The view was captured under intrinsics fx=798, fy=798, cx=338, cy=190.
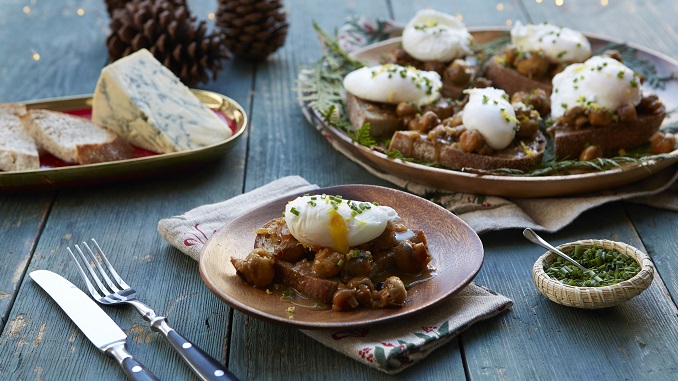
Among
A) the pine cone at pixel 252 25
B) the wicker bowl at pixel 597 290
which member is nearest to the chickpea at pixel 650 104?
the wicker bowl at pixel 597 290

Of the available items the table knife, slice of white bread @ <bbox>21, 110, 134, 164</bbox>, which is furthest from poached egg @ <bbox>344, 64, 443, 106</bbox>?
the table knife

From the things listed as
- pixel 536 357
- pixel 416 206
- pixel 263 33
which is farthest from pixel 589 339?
pixel 263 33

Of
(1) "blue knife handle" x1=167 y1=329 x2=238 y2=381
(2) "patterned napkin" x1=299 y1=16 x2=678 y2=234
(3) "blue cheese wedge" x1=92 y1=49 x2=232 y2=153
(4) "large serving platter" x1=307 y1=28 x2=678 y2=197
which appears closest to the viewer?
(1) "blue knife handle" x1=167 y1=329 x2=238 y2=381

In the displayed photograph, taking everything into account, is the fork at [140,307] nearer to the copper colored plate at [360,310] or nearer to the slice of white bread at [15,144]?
the copper colored plate at [360,310]

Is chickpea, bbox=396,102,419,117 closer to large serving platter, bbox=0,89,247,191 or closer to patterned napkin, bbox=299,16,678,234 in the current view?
patterned napkin, bbox=299,16,678,234

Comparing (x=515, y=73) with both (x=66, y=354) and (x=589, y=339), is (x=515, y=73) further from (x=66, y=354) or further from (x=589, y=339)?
(x=66, y=354)

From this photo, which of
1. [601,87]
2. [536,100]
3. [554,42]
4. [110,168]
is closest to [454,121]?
[536,100]
